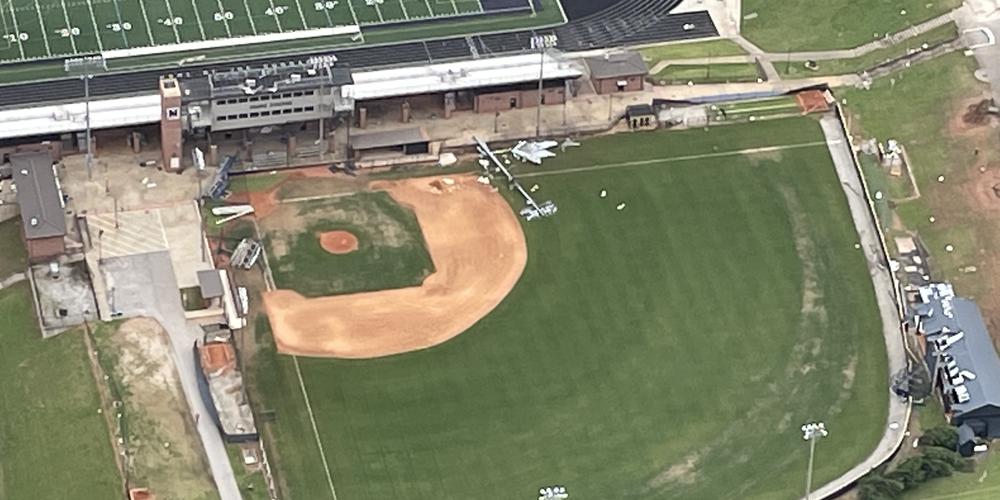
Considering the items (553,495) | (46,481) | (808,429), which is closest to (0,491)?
(46,481)

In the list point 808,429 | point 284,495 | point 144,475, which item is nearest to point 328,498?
point 284,495

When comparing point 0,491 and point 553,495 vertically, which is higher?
point 0,491

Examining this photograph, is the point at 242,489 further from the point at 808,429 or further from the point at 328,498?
the point at 808,429

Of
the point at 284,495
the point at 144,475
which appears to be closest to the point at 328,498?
the point at 284,495

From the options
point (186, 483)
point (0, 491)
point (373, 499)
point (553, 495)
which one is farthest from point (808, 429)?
point (0, 491)

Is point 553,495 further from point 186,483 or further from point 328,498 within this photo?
point 186,483

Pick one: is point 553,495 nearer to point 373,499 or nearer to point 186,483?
point 373,499

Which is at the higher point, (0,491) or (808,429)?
(0,491)
